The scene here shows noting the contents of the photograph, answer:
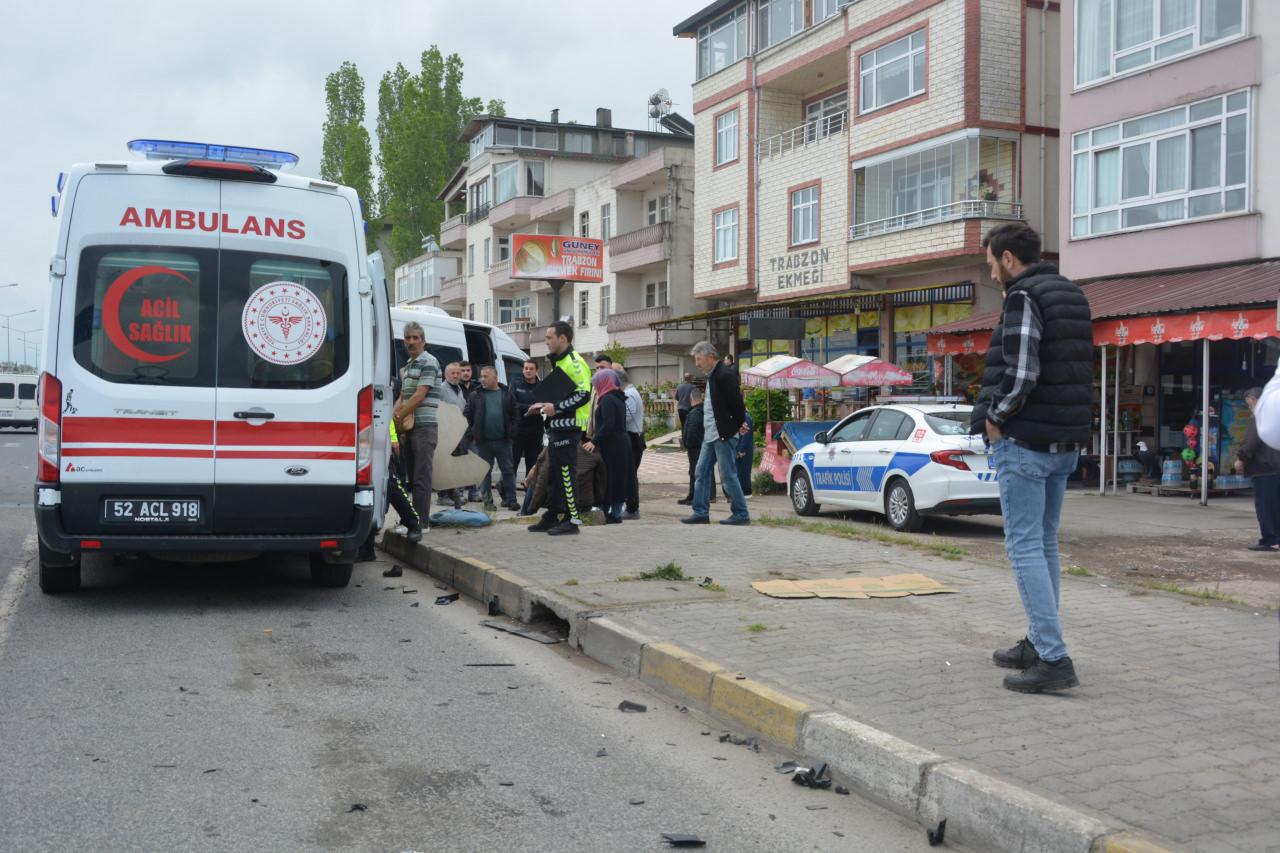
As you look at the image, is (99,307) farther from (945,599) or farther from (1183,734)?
(1183,734)

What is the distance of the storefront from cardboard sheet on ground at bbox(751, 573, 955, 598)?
10001 millimetres

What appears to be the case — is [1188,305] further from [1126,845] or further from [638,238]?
[638,238]

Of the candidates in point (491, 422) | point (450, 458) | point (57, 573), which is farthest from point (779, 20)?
point (57, 573)

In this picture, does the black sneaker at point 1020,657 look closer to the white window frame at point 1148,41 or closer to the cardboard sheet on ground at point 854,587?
the cardboard sheet on ground at point 854,587

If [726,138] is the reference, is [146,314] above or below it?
below

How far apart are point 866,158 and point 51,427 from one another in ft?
79.6

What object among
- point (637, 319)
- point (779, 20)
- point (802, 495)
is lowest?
point (802, 495)

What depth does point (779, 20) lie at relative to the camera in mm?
32688

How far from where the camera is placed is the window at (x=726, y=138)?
34.8 meters

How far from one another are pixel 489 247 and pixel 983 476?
49569 mm

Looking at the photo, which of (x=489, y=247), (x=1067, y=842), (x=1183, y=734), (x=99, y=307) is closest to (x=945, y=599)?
(x=1183, y=734)

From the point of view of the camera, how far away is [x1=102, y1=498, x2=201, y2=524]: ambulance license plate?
7.21 m

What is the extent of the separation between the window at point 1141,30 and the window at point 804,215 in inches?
377

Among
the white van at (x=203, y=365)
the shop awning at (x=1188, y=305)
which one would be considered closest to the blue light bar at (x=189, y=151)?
the white van at (x=203, y=365)
